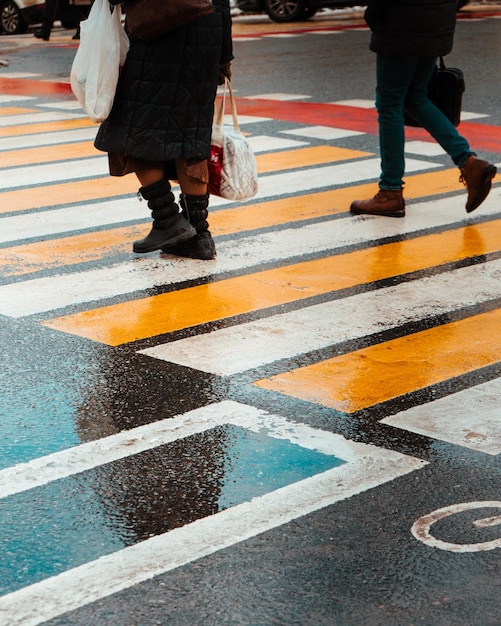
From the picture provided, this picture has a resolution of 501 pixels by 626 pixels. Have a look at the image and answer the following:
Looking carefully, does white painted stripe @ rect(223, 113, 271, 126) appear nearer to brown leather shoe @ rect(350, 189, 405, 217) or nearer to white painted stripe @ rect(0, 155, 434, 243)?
white painted stripe @ rect(0, 155, 434, 243)

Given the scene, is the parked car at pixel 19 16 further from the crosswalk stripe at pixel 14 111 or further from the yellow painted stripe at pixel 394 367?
the yellow painted stripe at pixel 394 367

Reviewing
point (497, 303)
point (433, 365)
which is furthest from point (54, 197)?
point (433, 365)

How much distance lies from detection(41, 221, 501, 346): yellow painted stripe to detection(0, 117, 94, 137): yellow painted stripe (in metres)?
5.07

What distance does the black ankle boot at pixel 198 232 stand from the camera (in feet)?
21.2

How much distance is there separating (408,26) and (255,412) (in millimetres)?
3420

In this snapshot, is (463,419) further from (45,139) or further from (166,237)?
(45,139)

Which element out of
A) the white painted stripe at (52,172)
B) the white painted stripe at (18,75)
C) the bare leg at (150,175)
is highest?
the bare leg at (150,175)

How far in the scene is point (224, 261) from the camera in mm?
6480

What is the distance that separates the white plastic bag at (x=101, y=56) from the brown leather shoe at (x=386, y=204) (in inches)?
78.6

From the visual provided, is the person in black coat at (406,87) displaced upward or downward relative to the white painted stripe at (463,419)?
upward

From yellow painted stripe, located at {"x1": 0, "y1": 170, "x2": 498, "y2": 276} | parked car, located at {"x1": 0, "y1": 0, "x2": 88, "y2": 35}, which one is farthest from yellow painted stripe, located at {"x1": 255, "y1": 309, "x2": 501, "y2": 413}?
parked car, located at {"x1": 0, "y1": 0, "x2": 88, "y2": 35}

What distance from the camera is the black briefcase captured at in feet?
24.9

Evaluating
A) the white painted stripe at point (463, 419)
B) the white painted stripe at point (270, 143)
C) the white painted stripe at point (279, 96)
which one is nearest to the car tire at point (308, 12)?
the white painted stripe at point (279, 96)

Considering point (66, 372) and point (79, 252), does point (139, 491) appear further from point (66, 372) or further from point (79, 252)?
point (79, 252)
